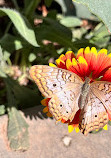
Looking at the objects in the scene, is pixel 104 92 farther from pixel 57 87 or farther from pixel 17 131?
pixel 17 131

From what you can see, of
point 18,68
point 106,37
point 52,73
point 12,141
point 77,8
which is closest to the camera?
point 52,73

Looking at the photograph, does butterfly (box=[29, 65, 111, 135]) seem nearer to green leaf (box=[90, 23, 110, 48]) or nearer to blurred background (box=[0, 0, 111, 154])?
blurred background (box=[0, 0, 111, 154])

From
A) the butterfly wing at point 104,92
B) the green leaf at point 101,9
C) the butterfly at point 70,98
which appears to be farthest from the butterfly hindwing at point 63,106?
the green leaf at point 101,9

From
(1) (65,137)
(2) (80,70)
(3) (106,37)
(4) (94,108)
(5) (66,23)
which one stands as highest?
(5) (66,23)

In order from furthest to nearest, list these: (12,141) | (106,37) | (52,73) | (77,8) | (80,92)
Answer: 1. (77,8)
2. (106,37)
3. (12,141)
4. (80,92)
5. (52,73)

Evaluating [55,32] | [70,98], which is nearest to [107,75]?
[70,98]

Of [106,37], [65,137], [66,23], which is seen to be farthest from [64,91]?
[66,23]

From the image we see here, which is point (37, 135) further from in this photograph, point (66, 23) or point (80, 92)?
point (66, 23)

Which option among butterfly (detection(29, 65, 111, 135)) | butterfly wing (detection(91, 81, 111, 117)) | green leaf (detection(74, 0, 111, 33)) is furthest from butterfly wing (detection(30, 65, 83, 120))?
Result: green leaf (detection(74, 0, 111, 33))
